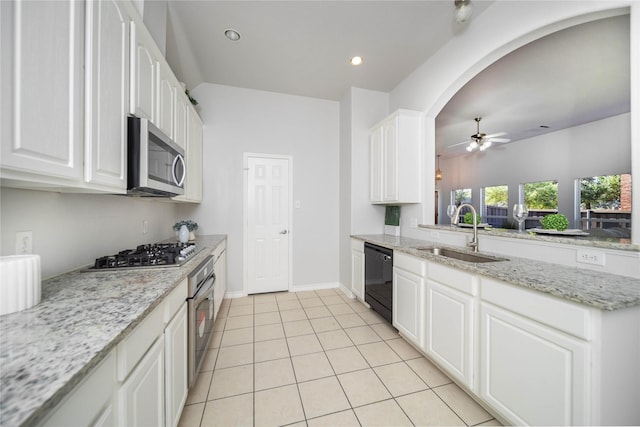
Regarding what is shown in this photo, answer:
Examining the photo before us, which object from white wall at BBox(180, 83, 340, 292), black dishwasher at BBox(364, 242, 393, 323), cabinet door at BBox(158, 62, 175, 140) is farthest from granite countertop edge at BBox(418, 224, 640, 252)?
cabinet door at BBox(158, 62, 175, 140)

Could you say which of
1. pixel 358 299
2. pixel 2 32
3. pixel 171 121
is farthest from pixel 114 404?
pixel 358 299

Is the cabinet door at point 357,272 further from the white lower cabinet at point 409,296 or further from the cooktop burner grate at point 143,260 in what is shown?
the cooktop burner grate at point 143,260

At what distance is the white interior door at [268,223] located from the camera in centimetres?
348

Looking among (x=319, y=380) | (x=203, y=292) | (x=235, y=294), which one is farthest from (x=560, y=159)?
(x=203, y=292)

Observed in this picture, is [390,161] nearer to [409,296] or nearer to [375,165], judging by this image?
[375,165]

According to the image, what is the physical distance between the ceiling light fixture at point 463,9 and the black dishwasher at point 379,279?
7.02 feet

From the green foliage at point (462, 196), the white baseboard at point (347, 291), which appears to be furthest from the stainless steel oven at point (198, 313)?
the green foliage at point (462, 196)

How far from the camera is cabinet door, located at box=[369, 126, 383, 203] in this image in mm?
3132

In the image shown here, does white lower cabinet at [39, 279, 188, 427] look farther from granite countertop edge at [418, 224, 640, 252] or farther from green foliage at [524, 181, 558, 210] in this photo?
green foliage at [524, 181, 558, 210]

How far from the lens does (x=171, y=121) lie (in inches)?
78.0

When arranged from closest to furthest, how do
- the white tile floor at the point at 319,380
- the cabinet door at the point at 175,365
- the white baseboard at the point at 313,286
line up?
the cabinet door at the point at 175,365
the white tile floor at the point at 319,380
the white baseboard at the point at 313,286

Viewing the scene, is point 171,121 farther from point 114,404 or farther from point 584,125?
point 584,125

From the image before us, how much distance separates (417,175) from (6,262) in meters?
3.13

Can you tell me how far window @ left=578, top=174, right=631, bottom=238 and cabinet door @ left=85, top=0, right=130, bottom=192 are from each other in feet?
21.9
